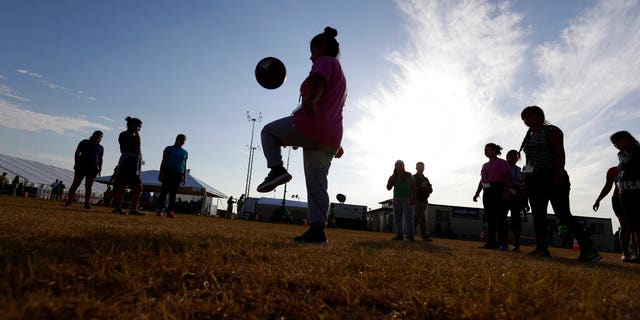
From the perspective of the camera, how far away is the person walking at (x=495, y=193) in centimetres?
686

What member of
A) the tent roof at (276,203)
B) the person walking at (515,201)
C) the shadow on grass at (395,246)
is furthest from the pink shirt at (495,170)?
the tent roof at (276,203)

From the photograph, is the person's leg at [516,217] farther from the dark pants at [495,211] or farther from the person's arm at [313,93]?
the person's arm at [313,93]

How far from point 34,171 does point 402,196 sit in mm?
39978

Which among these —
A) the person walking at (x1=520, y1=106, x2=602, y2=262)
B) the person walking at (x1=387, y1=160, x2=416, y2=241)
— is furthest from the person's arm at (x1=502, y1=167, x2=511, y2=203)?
the person walking at (x1=387, y1=160, x2=416, y2=241)

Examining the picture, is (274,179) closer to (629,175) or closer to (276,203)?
(629,175)

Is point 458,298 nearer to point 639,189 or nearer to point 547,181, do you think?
point 547,181

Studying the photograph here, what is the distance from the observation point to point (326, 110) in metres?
3.52

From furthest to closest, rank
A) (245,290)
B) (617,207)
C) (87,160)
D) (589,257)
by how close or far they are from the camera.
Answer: (87,160), (617,207), (589,257), (245,290)

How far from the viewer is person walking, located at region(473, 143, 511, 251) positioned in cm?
686

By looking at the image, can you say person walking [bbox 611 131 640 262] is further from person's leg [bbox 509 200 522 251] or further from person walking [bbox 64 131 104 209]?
person walking [bbox 64 131 104 209]

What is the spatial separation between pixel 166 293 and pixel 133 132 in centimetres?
734

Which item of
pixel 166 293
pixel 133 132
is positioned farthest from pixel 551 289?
pixel 133 132

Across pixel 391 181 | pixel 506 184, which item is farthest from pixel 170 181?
pixel 506 184

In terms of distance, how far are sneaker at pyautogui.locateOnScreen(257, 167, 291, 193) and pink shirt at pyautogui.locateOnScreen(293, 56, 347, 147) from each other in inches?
18.1
